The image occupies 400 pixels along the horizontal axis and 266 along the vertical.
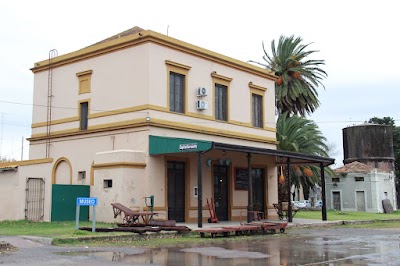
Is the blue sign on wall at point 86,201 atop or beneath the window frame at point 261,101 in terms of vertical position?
beneath

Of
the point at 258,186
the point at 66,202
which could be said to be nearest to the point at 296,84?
the point at 258,186

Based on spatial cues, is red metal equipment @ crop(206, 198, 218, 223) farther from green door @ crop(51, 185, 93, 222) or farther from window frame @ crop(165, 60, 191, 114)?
green door @ crop(51, 185, 93, 222)

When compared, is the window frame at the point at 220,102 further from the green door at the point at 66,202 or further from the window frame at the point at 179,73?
Result: the green door at the point at 66,202

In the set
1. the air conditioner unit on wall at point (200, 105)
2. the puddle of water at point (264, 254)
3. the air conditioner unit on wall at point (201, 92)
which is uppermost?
the air conditioner unit on wall at point (201, 92)

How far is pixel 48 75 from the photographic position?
94.6 ft

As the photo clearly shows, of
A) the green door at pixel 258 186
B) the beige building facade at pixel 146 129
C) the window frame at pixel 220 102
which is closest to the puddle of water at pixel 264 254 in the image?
the beige building facade at pixel 146 129

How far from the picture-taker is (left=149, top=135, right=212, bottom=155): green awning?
20.8 meters

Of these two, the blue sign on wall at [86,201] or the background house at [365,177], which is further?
the background house at [365,177]

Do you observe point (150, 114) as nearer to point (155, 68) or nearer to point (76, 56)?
point (155, 68)

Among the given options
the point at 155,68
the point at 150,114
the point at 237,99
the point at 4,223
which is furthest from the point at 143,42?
the point at 4,223

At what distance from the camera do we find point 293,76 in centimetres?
4081

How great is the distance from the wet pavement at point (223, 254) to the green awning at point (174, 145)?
502cm

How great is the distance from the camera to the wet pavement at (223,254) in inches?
462

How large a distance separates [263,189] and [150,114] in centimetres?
995
